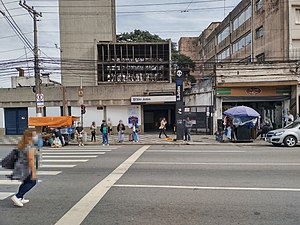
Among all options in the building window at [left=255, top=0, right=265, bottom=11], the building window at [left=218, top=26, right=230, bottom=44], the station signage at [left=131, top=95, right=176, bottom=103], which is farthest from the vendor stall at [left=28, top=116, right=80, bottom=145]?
the building window at [left=218, top=26, right=230, bottom=44]

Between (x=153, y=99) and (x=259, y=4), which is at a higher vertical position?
(x=259, y=4)

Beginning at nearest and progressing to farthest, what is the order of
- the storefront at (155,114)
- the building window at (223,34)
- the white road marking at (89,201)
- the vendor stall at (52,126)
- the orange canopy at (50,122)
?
1. the white road marking at (89,201)
2. the vendor stall at (52,126)
3. the orange canopy at (50,122)
4. the storefront at (155,114)
5. the building window at (223,34)

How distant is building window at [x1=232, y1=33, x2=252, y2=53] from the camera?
40.2m

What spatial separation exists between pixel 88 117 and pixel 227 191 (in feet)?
73.6

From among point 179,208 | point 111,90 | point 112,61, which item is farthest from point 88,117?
point 179,208

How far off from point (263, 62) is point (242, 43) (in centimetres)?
2146

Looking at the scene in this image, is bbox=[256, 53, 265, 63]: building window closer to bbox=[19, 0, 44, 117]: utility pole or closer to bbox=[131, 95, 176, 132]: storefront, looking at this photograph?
bbox=[131, 95, 176, 132]: storefront

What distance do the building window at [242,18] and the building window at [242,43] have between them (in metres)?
2.22

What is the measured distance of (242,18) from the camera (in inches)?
1674

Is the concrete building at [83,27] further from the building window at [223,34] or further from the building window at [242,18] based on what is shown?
the building window at [223,34]

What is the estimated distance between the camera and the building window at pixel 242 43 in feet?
132

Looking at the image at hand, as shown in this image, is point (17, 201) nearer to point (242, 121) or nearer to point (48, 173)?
point (48, 173)

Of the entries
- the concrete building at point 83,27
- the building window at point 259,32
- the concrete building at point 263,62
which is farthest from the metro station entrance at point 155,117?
the concrete building at point 83,27

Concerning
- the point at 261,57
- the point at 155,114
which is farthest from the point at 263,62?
the point at 261,57
